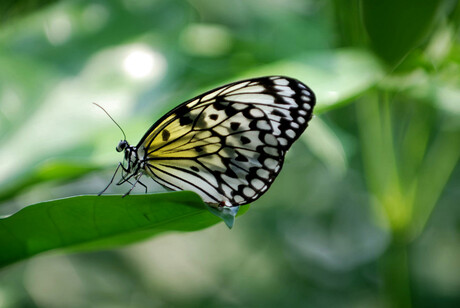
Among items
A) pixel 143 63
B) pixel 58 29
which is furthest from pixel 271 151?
pixel 58 29

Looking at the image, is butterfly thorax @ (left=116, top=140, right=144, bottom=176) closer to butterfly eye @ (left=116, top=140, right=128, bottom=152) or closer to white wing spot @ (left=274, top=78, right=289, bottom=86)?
butterfly eye @ (left=116, top=140, right=128, bottom=152)

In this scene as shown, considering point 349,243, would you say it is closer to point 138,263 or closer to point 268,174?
point 138,263

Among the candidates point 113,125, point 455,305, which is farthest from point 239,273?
point 113,125

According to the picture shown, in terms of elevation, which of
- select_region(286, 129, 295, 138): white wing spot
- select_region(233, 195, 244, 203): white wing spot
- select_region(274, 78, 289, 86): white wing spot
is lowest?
select_region(233, 195, 244, 203): white wing spot

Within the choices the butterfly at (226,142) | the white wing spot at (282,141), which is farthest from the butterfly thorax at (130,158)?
the white wing spot at (282,141)

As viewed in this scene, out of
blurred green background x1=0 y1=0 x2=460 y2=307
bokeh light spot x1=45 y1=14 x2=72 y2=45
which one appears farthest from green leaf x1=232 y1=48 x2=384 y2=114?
bokeh light spot x1=45 y1=14 x2=72 y2=45

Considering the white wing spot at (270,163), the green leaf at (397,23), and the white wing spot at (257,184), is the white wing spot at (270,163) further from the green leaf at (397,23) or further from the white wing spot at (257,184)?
the green leaf at (397,23)

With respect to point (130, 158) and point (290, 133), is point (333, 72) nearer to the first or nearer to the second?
point (290, 133)
